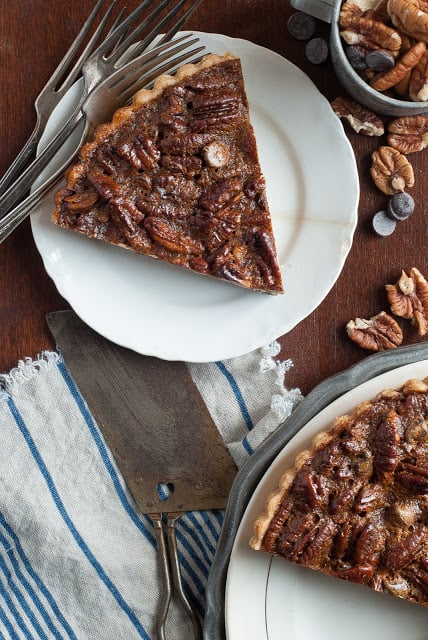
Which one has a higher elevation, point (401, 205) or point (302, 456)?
point (401, 205)

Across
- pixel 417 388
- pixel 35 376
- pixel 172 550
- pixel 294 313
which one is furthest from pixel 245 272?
pixel 172 550

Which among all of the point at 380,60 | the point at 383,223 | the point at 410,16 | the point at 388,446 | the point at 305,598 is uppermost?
the point at 410,16

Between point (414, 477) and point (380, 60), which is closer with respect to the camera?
point (414, 477)

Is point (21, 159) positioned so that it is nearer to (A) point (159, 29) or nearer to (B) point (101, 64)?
(B) point (101, 64)

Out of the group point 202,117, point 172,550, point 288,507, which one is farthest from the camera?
point 172,550

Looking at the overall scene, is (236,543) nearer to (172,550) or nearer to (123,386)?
(172,550)

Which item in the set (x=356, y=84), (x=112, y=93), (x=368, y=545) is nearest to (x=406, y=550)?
(x=368, y=545)

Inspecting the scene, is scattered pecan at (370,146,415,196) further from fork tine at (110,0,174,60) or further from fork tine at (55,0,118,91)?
fork tine at (55,0,118,91)
